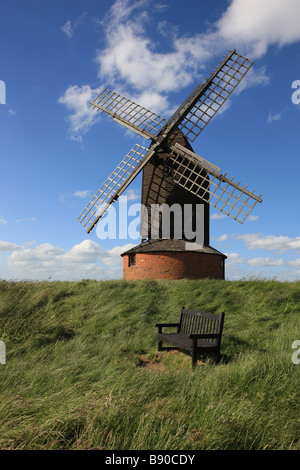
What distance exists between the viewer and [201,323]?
7.07 metres

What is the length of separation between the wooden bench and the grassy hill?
13.6 inches

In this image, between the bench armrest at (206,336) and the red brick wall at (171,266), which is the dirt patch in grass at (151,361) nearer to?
the bench armrest at (206,336)

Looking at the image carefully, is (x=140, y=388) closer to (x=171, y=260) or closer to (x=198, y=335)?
(x=198, y=335)

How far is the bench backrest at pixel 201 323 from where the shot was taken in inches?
258

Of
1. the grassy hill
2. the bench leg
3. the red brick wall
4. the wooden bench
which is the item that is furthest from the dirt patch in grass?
the red brick wall

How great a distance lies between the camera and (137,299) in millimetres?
11039

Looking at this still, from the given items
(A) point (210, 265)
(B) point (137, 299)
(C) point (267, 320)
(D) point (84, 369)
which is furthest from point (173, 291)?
(D) point (84, 369)

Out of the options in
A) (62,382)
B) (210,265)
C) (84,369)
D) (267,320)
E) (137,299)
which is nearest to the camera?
(62,382)

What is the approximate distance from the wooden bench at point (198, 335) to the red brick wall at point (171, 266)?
6.94 m

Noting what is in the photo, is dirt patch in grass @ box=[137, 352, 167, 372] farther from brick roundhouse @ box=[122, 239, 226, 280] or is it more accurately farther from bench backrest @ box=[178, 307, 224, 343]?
brick roundhouse @ box=[122, 239, 226, 280]

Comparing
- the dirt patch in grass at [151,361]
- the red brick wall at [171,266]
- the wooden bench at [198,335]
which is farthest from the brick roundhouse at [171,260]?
the dirt patch in grass at [151,361]

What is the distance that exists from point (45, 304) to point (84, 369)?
21.4 feet

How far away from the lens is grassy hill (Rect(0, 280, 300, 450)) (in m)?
3.02
